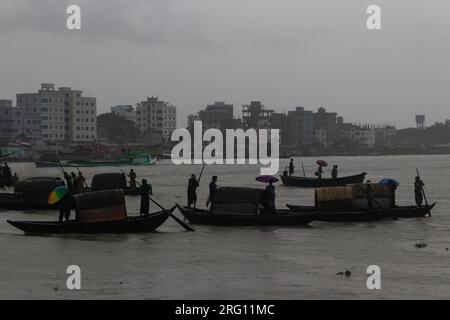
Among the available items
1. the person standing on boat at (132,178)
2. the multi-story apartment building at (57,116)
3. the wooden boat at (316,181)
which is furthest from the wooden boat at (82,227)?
the multi-story apartment building at (57,116)

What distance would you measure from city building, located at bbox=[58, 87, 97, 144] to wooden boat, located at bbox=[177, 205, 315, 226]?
443ft

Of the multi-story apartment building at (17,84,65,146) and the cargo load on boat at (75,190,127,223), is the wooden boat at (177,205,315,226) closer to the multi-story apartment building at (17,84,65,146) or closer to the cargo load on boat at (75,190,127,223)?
the cargo load on boat at (75,190,127,223)

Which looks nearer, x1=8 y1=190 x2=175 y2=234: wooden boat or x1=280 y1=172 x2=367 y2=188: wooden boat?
x1=8 y1=190 x2=175 y2=234: wooden boat

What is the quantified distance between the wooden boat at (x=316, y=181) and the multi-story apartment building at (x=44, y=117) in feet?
342

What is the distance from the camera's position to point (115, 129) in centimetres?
18400

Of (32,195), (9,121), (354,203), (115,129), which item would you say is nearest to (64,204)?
(32,195)

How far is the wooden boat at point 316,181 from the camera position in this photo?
4981cm

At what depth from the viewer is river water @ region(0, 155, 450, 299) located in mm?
15875

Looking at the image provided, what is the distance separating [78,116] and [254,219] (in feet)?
452

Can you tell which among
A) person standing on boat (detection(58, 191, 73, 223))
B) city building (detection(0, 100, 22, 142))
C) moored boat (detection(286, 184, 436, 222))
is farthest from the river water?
city building (detection(0, 100, 22, 142))

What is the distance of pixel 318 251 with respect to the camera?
21812 mm

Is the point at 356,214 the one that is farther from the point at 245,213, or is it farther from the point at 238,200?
the point at 238,200
